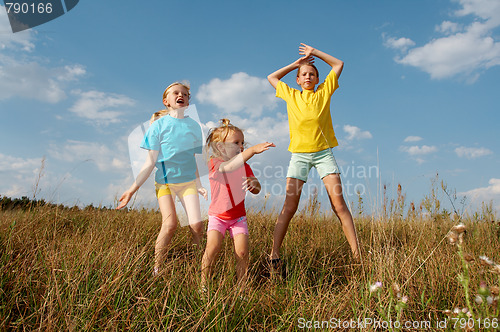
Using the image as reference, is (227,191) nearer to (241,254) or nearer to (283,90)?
(241,254)

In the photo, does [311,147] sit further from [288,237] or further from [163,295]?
[163,295]

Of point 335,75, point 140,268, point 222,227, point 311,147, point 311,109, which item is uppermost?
point 335,75

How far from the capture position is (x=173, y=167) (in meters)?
3.35

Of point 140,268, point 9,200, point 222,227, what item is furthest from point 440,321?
point 9,200

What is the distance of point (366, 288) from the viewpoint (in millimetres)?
2564

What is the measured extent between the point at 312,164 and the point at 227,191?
1.04m

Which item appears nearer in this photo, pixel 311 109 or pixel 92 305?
pixel 92 305

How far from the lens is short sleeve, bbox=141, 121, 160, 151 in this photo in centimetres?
342

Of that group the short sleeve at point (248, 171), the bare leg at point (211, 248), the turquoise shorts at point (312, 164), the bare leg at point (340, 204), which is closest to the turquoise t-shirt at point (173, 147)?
the short sleeve at point (248, 171)

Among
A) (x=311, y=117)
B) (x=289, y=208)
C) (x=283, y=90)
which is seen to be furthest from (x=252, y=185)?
(x=283, y=90)

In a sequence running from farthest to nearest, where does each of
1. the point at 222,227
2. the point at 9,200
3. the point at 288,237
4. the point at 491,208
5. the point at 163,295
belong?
the point at 9,200, the point at 491,208, the point at 288,237, the point at 222,227, the point at 163,295

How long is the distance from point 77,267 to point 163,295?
651 mm

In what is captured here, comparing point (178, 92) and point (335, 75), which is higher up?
point (335, 75)

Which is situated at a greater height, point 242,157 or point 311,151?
point 311,151
